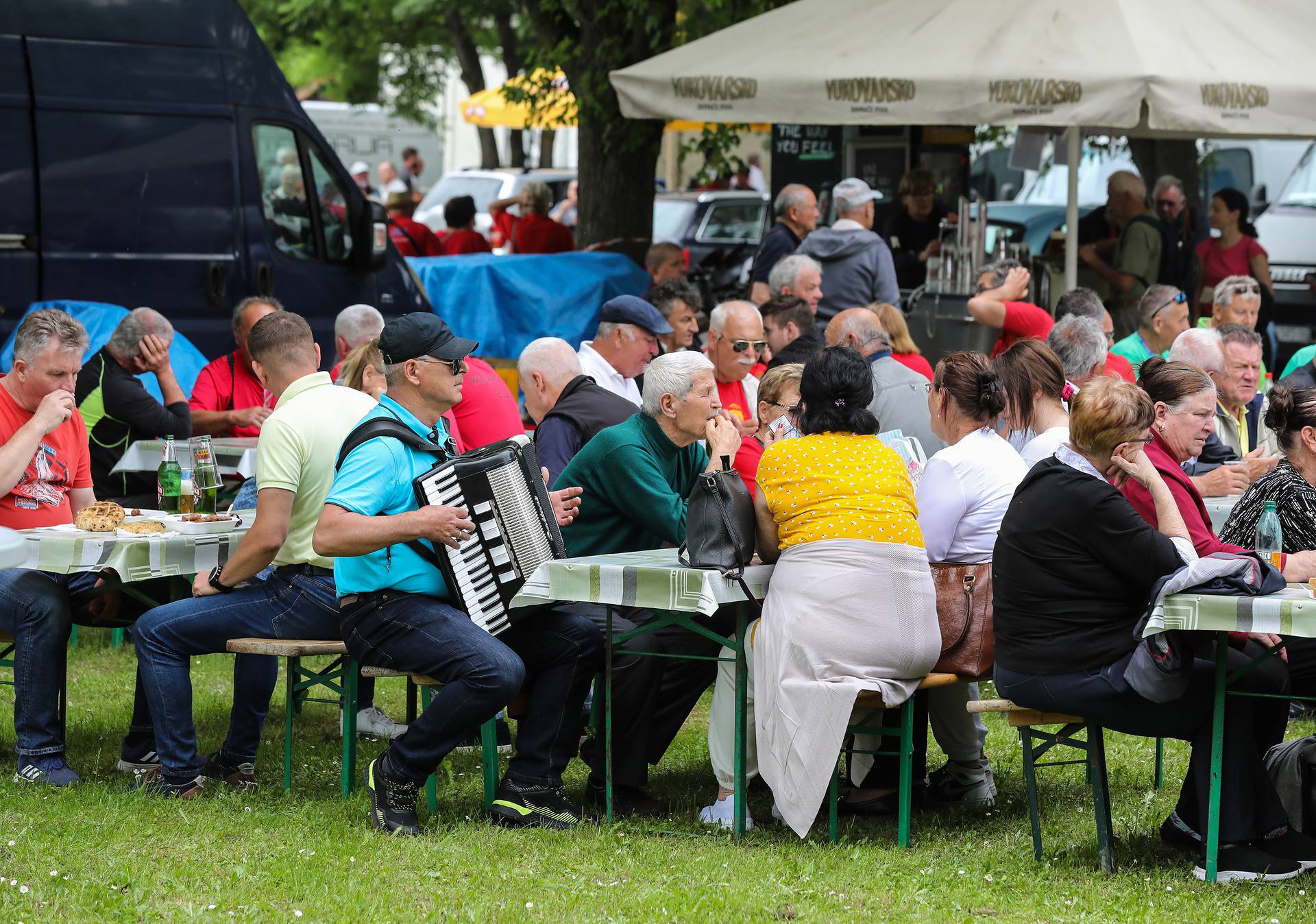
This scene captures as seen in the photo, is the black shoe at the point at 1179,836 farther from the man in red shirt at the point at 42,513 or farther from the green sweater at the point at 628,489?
the man in red shirt at the point at 42,513

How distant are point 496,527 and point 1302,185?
12.3 m

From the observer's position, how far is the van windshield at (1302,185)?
→ 1527 centimetres

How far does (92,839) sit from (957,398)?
118 inches

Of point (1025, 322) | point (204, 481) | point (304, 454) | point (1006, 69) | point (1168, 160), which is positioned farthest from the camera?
point (1168, 160)

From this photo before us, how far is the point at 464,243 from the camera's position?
14.9m

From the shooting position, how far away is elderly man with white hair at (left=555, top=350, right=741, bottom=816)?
5.70 m

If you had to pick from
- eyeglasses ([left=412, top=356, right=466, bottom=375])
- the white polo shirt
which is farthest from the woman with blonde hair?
eyeglasses ([left=412, top=356, right=466, bottom=375])

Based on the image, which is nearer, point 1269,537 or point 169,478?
point 1269,537

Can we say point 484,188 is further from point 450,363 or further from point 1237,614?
point 1237,614

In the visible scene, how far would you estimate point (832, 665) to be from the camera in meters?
5.14

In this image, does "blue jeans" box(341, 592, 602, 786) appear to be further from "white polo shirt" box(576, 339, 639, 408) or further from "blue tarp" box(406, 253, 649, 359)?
"blue tarp" box(406, 253, 649, 359)

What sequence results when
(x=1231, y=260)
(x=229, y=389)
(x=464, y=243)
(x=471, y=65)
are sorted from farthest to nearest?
(x=471, y=65) < (x=464, y=243) < (x=1231, y=260) < (x=229, y=389)

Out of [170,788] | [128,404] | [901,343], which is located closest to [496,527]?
[170,788]

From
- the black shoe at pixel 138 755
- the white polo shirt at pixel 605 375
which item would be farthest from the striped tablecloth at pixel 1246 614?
the black shoe at pixel 138 755
